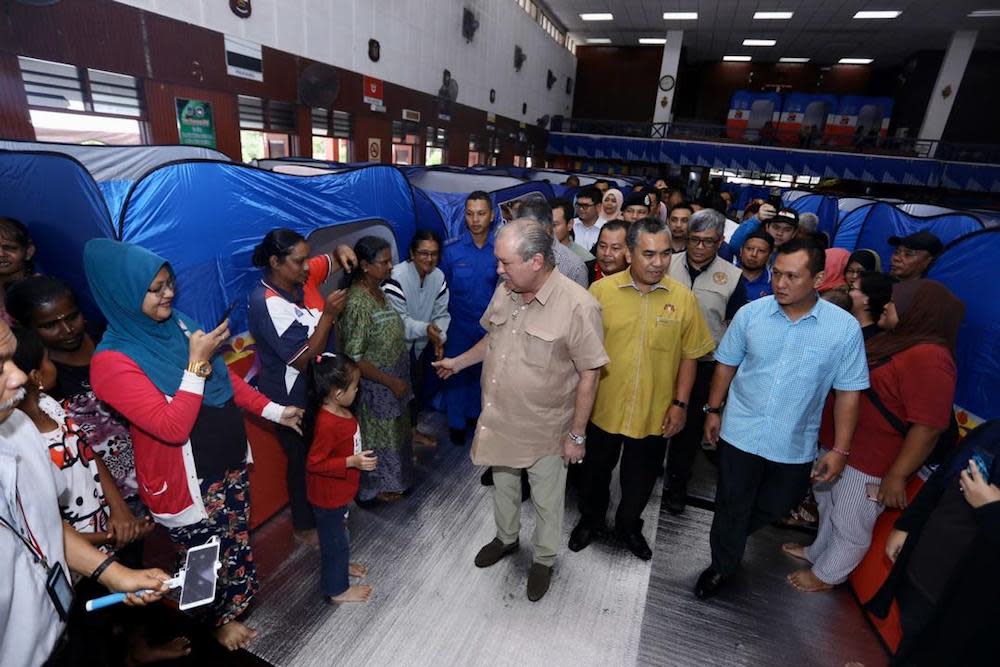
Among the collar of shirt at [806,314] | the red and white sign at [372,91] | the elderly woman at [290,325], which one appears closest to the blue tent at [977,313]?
the collar of shirt at [806,314]

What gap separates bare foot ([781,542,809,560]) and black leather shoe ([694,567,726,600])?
0.59 m

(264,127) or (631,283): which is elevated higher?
(264,127)

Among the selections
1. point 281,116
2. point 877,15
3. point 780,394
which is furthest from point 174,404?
point 877,15

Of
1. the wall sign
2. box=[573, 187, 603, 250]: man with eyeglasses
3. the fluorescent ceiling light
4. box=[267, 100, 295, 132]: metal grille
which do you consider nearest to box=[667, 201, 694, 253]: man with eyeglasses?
box=[573, 187, 603, 250]: man with eyeglasses

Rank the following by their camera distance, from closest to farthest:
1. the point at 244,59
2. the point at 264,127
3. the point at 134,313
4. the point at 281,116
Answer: the point at 134,313 → the point at 244,59 → the point at 264,127 → the point at 281,116

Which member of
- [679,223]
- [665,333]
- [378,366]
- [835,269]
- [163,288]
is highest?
[679,223]

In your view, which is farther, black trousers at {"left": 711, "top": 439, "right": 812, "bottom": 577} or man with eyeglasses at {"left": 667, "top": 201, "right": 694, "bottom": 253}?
man with eyeglasses at {"left": 667, "top": 201, "right": 694, "bottom": 253}

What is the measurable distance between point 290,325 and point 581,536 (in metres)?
1.82

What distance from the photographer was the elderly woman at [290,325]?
205 centimetres

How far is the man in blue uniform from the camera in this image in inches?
125

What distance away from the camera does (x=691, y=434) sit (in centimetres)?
287

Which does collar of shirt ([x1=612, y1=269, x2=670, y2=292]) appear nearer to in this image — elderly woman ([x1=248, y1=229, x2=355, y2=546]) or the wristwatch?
elderly woman ([x1=248, y1=229, x2=355, y2=546])

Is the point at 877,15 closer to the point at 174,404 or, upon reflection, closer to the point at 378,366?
the point at 378,366

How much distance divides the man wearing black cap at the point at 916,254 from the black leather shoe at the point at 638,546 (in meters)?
2.43
